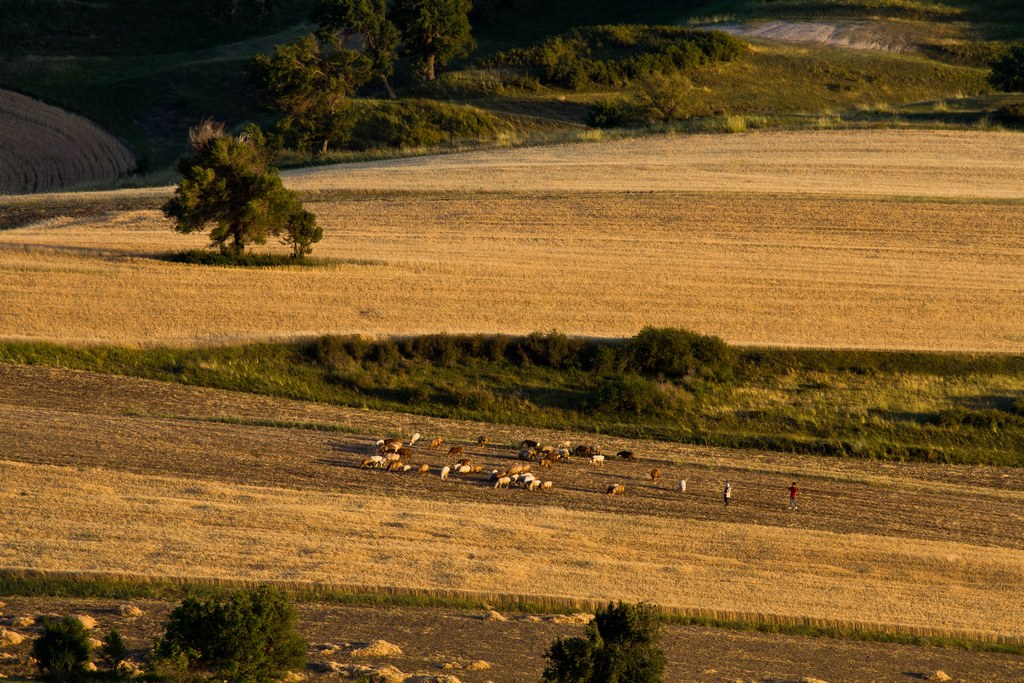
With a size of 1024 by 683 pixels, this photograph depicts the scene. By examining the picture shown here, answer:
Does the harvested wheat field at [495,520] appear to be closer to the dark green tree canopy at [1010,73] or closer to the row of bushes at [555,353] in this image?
the row of bushes at [555,353]

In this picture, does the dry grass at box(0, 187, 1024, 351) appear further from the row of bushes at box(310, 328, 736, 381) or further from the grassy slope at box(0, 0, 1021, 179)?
the grassy slope at box(0, 0, 1021, 179)

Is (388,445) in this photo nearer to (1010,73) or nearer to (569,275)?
(569,275)

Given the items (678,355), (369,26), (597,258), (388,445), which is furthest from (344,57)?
(388,445)

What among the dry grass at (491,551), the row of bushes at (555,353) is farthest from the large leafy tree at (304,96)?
the dry grass at (491,551)

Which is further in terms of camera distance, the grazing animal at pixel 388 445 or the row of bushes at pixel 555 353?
the row of bushes at pixel 555 353

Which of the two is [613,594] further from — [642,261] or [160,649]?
[642,261]
